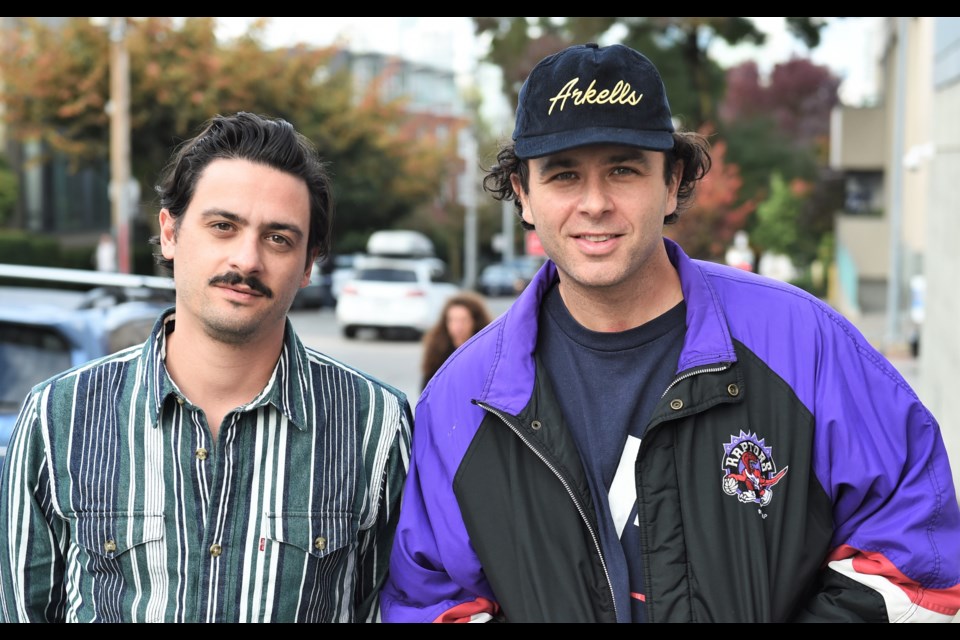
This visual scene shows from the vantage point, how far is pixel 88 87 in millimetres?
32344

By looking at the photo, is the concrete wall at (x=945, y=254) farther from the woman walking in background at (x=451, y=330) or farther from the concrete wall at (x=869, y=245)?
the concrete wall at (x=869, y=245)

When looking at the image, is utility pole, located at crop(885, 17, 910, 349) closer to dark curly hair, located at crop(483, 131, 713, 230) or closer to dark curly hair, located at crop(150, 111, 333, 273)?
dark curly hair, located at crop(483, 131, 713, 230)

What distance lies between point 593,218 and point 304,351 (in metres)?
0.86

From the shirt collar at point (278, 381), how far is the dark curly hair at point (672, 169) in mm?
685

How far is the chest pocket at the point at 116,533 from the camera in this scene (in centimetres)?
283

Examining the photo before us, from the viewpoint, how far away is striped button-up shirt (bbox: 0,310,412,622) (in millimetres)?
2844

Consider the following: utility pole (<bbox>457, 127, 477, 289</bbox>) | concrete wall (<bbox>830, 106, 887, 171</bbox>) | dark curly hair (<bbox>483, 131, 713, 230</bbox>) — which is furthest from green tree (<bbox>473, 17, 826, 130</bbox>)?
utility pole (<bbox>457, 127, 477, 289</bbox>)

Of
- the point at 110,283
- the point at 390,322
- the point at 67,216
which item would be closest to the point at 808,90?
the point at 67,216

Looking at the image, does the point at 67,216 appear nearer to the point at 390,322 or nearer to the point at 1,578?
the point at 390,322

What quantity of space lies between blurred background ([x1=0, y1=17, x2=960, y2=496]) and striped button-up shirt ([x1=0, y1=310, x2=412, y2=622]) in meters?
3.09

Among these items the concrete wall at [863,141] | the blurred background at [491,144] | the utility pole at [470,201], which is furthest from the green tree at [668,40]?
the utility pole at [470,201]

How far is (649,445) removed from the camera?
270 centimetres

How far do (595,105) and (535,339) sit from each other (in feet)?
1.85

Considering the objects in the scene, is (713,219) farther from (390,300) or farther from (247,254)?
(247,254)
